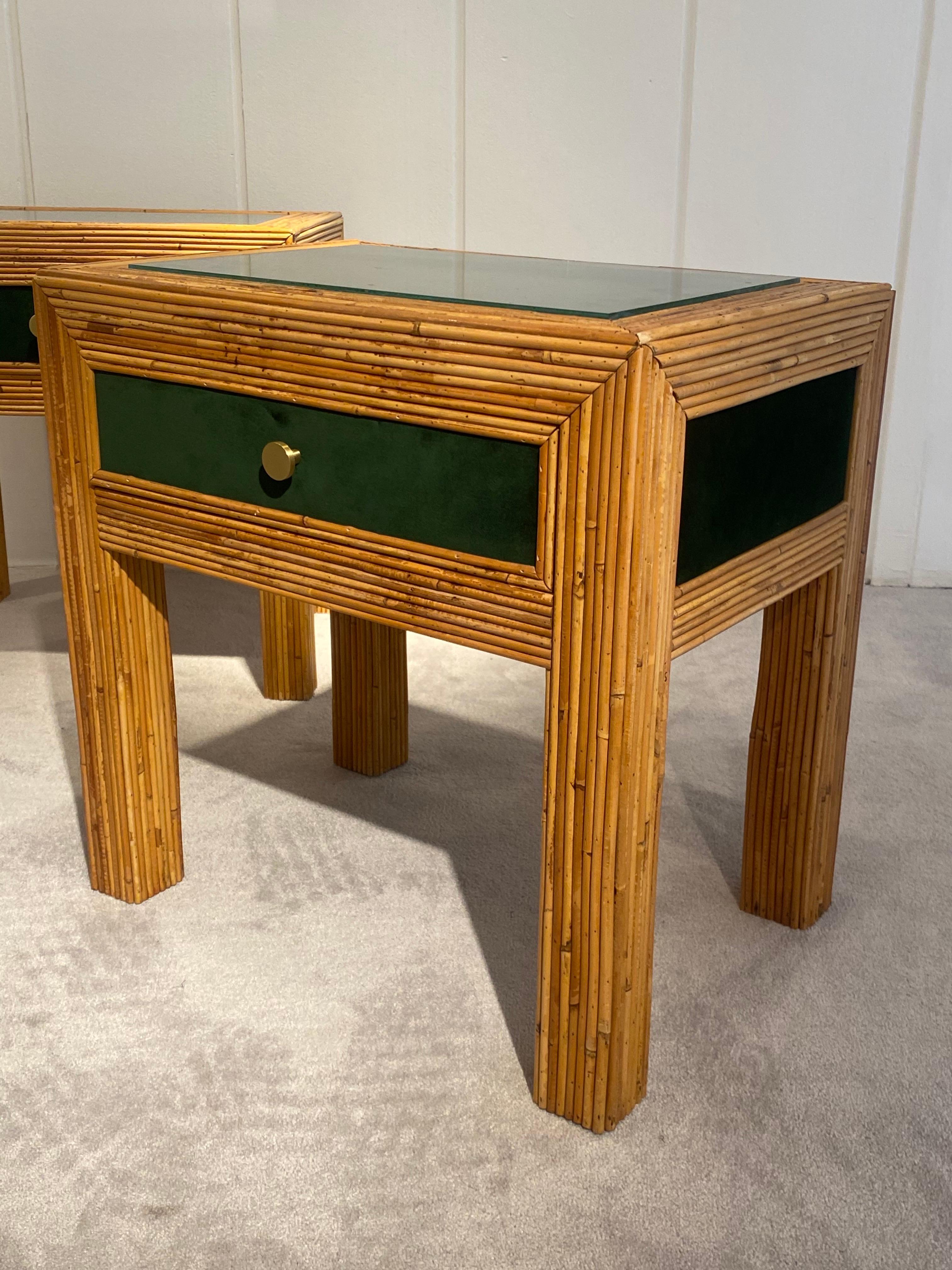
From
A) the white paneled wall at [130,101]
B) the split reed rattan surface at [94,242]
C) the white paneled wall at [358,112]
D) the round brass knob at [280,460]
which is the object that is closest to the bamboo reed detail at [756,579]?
the round brass knob at [280,460]

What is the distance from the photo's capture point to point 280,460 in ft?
2.71

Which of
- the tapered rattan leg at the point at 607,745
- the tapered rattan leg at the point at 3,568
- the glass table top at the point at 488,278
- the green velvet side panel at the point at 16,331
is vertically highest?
the glass table top at the point at 488,278

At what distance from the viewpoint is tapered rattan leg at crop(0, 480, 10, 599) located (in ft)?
5.95

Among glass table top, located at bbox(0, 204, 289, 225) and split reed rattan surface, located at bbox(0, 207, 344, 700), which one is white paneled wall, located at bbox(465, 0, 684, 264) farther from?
split reed rattan surface, located at bbox(0, 207, 344, 700)

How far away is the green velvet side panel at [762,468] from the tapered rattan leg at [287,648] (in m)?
0.71

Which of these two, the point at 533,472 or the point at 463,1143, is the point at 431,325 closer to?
the point at 533,472

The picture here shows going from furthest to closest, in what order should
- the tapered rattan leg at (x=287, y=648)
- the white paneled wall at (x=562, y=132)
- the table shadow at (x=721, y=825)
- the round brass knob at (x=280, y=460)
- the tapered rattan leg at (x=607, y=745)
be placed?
the white paneled wall at (x=562, y=132), the tapered rattan leg at (x=287, y=648), the table shadow at (x=721, y=825), the round brass knob at (x=280, y=460), the tapered rattan leg at (x=607, y=745)

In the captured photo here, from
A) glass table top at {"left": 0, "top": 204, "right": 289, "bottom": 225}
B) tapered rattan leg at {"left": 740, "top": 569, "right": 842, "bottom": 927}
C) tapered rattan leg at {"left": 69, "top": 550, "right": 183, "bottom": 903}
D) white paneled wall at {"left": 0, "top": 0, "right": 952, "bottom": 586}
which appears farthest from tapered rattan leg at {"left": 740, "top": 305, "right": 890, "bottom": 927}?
Result: white paneled wall at {"left": 0, "top": 0, "right": 952, "bottom": 586}

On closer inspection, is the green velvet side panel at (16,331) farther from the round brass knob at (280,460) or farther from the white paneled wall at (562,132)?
the white paneled wall at (562,132)

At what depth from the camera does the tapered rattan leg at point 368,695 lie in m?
1.25

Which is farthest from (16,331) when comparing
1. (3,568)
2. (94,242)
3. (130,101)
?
(130,101)

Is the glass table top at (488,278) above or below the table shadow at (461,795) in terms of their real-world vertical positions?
above

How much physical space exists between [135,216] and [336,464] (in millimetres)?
805

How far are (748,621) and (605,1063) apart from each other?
1.11 metres
